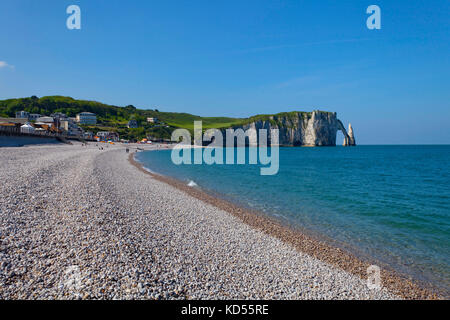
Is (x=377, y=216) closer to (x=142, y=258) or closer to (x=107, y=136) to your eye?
(x=142, y=258)

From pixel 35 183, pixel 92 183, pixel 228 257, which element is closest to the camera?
pixel 228 257

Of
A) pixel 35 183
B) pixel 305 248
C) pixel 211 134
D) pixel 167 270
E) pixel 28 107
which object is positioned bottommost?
pixel 305 248

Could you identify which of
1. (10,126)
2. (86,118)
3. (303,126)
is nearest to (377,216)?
(10,126)

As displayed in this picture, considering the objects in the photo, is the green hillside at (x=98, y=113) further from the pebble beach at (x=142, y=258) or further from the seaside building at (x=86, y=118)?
the pebble beach at (x=142, y=258)

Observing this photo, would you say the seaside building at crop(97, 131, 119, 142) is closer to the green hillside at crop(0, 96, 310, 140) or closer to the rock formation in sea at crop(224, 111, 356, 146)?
the green hillside at crop(0, 96, 310, 140)

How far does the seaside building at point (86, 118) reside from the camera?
144m

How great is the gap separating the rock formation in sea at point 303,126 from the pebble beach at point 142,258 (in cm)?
15662

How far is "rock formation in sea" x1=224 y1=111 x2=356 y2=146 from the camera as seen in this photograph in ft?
540

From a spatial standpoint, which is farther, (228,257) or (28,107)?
(28,107)

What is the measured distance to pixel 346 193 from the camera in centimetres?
2167

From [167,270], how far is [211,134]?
149173mm
